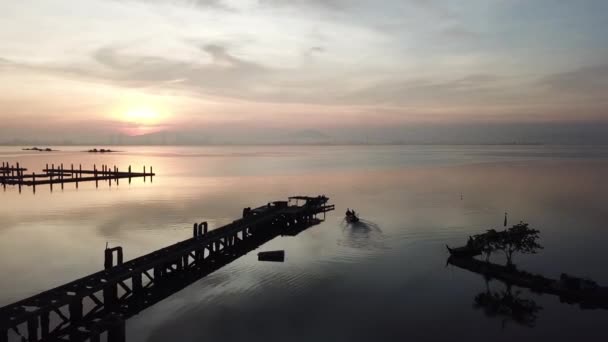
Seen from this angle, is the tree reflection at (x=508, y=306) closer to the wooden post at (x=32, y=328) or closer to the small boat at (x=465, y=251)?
the small boat at (x=465, y=251)

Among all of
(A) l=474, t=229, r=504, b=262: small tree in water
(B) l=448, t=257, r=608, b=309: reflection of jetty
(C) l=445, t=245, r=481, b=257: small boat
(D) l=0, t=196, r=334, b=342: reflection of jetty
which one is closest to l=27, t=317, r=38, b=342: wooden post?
(D) l=0, t=196, r=334, b=342: reflection of jetty

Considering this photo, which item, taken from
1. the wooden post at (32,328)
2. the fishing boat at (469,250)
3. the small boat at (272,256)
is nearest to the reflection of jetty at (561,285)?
the fishing boat at (469,250)

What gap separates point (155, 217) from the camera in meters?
52.2

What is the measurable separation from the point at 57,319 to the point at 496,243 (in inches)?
1120

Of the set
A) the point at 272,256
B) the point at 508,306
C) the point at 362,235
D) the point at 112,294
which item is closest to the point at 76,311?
the point at 112,294

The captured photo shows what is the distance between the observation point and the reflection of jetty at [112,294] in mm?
17205

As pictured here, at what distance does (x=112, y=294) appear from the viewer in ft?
70.7

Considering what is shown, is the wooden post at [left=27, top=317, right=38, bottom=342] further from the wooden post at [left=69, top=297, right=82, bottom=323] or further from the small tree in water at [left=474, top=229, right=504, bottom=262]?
the small tree in water at [left=474, top=229, right=504, bottom=262]

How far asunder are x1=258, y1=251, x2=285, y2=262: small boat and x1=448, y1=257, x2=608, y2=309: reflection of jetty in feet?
47.7

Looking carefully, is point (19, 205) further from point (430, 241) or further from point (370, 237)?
point (430, 241)

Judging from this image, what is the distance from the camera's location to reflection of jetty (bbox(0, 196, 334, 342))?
17.2m

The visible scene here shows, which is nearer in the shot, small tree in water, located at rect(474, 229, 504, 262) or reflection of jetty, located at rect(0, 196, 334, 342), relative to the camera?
reflection of jetty, located at rect(0, 196, 334, 342)

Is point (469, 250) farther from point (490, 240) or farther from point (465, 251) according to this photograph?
point (490, 240)

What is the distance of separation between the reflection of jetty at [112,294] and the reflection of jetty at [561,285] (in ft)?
61.6
